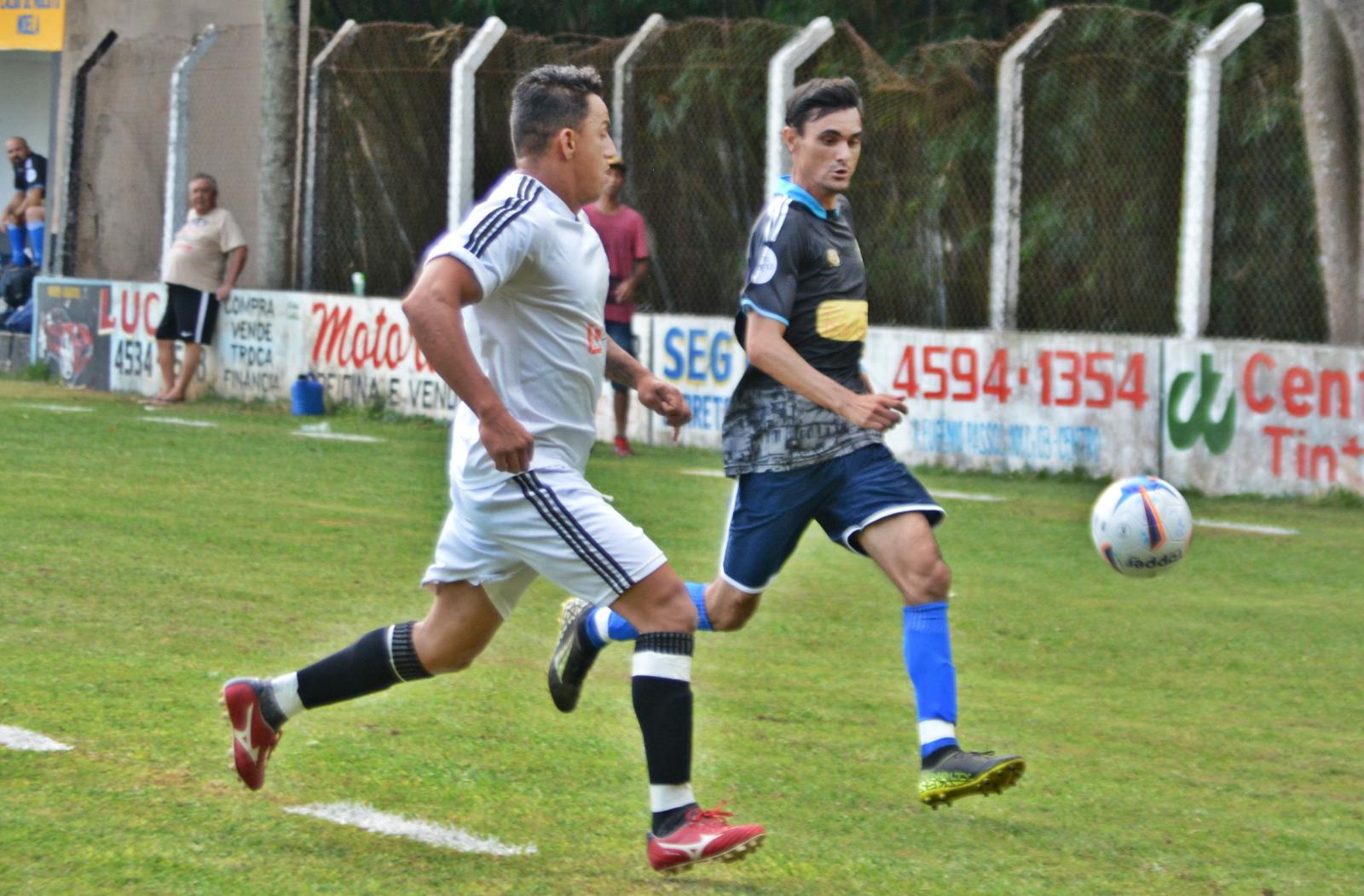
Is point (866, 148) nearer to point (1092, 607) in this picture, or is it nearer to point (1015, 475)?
point (1015, 475)

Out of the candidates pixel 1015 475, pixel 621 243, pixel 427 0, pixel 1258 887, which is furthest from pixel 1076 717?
pixel 427 0

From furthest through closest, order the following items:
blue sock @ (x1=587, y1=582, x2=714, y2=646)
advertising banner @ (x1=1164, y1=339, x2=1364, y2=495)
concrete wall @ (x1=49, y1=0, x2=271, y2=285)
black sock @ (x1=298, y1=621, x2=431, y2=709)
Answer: concrete wall @ (x1=49, y1=0, x2=271, y2=285), advertising banner @ (x1=1164, y1=339, x2=1364, y2=495), blue sock @ (x1=587, y1=582, x2=714, y2=646), black sock @ (x1=298, y1=621, x2=431, y2=709)

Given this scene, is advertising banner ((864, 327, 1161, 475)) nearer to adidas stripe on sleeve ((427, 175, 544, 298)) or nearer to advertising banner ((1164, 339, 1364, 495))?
advertising banner ((1164, 339, 1364, 495))

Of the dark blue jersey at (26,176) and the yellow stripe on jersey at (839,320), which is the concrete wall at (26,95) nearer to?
the dark blue jersey at (26,176)

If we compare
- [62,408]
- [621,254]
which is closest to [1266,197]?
[621,254]

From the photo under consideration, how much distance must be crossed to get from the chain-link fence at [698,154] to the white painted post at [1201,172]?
4003 millimetres

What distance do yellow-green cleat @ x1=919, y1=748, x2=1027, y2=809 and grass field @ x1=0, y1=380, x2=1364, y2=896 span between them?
13 cm

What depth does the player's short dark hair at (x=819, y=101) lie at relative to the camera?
602 centimetres

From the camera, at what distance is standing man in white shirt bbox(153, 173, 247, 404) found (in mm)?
18609

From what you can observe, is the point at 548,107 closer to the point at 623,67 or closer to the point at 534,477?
the point at 534,477

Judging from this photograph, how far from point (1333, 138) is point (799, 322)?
30.8 feet

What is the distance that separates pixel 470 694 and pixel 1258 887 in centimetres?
281

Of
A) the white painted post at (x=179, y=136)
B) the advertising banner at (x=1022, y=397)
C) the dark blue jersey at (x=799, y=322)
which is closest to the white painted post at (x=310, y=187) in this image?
the white painted post at (x=179, y=136)

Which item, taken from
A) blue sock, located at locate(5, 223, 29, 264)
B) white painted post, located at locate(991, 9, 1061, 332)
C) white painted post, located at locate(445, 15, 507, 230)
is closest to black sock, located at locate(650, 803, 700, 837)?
white painted post, located at locate(991, 9, 1061, 332)
